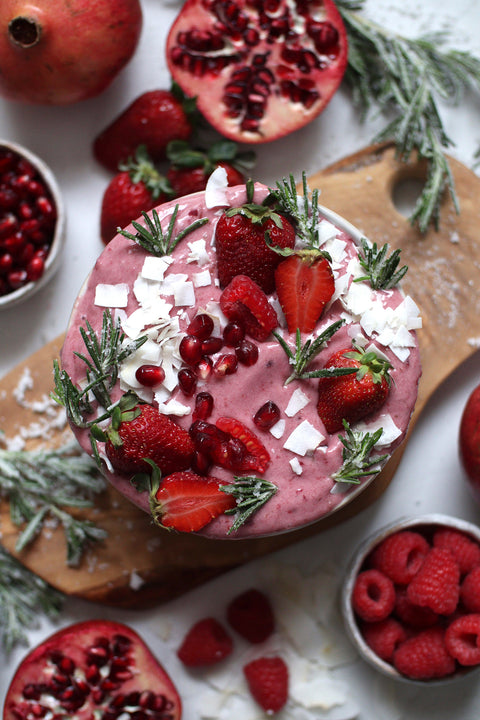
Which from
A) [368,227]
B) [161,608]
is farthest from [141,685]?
[368,227]

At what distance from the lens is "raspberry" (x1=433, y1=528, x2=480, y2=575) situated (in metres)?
2.26

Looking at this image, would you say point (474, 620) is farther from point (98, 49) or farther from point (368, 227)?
point (98, 49)

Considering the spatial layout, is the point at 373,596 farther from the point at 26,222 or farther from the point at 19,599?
the point at 26,222

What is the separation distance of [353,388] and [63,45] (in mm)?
1312

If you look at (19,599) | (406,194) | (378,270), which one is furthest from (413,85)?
(19,599)

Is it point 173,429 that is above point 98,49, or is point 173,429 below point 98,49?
below

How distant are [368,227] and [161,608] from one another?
1393mm

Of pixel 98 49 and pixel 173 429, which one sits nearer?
pixel 173 429

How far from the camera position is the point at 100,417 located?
1868 millimetres

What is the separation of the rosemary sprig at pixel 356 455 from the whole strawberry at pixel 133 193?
3.22ft

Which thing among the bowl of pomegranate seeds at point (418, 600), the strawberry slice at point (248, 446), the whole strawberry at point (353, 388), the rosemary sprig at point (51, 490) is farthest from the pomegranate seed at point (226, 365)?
the bowl of pomegranate seeds at point (418, 600)

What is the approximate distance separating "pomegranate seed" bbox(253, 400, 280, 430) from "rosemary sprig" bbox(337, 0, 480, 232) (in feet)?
2.79

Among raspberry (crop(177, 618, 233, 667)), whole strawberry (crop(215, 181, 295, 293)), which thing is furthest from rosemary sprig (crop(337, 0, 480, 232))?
raspberry (crop(177, 618, 233, 667))

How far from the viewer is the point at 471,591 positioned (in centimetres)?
221
